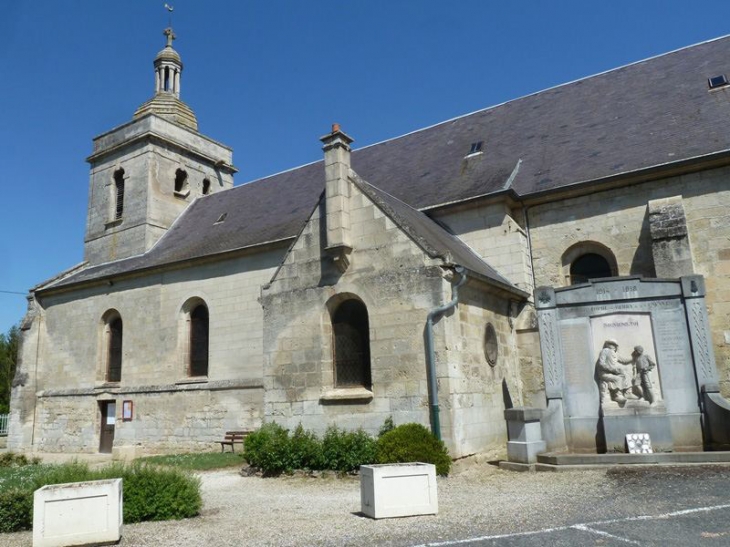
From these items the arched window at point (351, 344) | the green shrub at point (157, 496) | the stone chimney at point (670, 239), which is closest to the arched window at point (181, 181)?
the arched window at point (351, 344)

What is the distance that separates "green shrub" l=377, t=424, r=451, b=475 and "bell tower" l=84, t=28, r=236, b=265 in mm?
16259

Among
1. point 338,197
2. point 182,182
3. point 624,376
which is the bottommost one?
point 624,376

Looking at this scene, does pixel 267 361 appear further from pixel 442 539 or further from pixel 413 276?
pixel 442 539

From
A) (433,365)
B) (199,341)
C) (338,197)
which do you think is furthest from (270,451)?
(199,341)

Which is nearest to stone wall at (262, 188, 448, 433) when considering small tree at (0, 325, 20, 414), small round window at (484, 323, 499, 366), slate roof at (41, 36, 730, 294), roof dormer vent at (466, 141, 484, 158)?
small round window at (484, 323, 499, 366)

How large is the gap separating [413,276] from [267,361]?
3.82 metres

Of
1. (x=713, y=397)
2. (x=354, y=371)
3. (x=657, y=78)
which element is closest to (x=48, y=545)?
(x=354, y=371)

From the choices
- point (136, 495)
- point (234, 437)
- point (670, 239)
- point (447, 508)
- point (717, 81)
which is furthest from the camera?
point (234, 437)

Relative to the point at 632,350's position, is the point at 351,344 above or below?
above

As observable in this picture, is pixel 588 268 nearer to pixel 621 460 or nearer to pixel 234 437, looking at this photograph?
pixel 621 460

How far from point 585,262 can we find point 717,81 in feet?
18.9

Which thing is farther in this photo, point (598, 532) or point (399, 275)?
point (399, 275)

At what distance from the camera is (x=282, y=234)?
17.6m

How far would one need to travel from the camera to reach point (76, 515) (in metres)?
5.91
